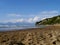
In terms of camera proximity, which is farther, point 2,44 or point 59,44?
point 2,44

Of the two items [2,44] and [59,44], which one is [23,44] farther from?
[59,44]

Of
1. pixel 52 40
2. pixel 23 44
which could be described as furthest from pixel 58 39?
pixel 23 44

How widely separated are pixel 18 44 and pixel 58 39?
3.05 meters

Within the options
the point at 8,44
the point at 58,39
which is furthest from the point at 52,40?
the point at 8,44

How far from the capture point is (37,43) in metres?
16.5

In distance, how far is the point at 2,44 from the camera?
15.8 m

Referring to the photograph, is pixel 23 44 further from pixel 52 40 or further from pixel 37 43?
pixel 52 40

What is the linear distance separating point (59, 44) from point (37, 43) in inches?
90.0

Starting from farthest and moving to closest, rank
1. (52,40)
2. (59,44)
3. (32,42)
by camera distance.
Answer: (32,42), (52,40), (59,44)

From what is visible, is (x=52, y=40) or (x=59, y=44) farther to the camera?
(x=52, y=40)

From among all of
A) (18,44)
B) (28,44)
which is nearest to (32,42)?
(28,44)

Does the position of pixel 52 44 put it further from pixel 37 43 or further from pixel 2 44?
pixel 2 44

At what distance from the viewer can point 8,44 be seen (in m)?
15.4

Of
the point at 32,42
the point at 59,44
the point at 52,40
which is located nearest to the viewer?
the point at 59,44
